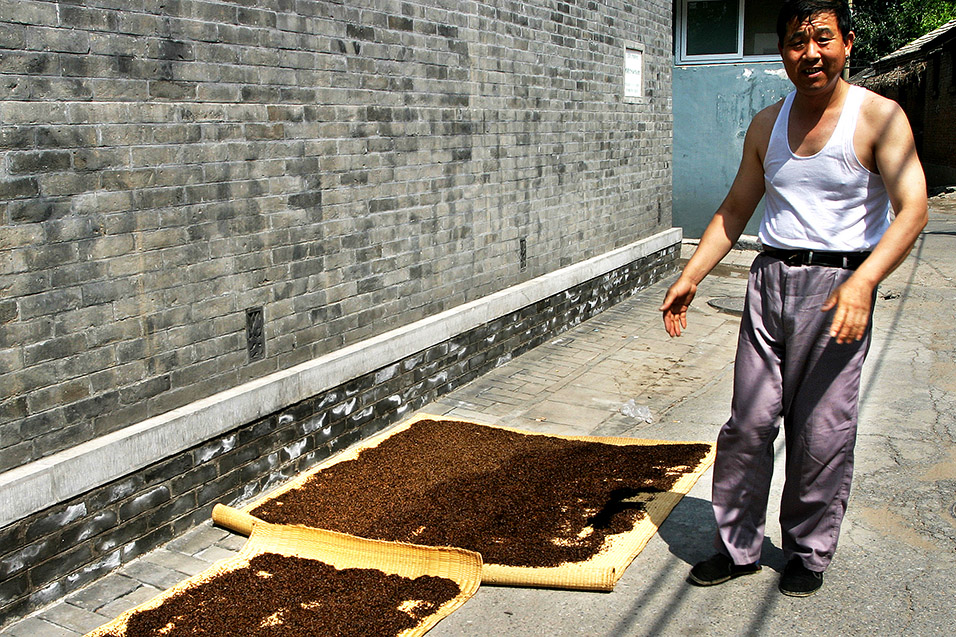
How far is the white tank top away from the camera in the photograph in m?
3.78

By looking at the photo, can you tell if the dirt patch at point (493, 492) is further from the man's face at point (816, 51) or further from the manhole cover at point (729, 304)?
the manhole cover at point (729, 304)

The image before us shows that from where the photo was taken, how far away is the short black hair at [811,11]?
12.2 feet

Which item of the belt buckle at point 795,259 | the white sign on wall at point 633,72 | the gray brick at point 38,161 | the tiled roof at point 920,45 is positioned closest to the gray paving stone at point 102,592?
the gray brick at point 38,161

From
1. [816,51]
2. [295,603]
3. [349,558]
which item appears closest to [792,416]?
[816,51]

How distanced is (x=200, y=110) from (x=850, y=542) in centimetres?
381

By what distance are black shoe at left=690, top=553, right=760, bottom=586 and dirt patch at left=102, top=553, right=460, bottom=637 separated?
3.44 feet

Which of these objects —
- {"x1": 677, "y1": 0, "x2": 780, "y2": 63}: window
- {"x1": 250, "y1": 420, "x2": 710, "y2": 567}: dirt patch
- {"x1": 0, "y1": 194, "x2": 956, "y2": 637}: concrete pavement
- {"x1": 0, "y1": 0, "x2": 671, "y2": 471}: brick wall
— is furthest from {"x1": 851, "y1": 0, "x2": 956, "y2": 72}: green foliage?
{"x1": 250, "y1": 420, "x2": 710, "y2": 567}: dirt patch

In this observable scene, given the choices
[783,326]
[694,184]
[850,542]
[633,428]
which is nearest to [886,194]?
[783,326]

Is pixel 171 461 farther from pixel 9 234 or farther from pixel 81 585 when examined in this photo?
pixel 9 234

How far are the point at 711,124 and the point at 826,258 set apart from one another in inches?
434

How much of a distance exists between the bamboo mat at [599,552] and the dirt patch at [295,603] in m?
0.29

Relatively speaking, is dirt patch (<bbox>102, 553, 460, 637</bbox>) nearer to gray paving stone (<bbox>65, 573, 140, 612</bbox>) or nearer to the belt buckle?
gray paving stone (<bbox>65, 573, 140, 612</bbox>)

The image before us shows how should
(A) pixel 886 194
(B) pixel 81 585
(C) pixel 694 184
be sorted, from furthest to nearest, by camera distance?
(C) pixel 694 184
(B) pixel 81 585
(A) pixel 886 194

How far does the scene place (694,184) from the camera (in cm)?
1459
